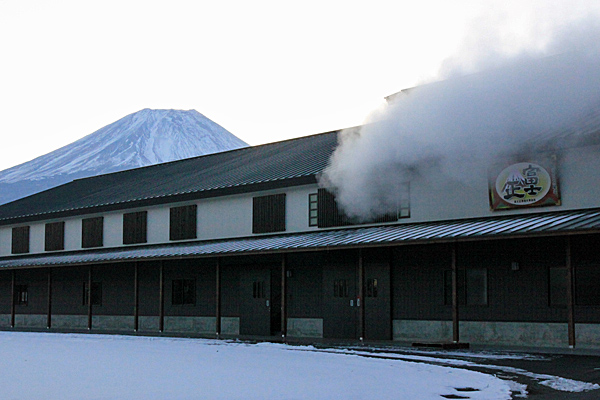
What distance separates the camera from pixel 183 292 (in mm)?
34531

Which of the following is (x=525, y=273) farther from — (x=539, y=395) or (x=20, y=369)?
(x=20, y=369)

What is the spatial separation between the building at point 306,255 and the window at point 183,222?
8cm

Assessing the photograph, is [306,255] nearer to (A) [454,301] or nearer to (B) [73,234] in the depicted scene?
(A) [454,301]

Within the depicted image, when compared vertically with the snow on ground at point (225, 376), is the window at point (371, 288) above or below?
above

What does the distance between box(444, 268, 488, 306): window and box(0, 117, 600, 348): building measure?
1.7 inches

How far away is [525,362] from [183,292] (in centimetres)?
1879

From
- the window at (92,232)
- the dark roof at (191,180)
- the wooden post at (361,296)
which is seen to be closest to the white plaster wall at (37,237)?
the dark roof at (191,180)

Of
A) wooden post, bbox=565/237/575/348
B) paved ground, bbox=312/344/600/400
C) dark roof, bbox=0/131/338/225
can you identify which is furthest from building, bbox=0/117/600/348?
paved ground, bbox=312/344/600/400

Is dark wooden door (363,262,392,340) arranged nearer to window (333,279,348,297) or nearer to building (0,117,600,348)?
building (0,117,600,348)

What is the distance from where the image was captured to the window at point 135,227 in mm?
38125

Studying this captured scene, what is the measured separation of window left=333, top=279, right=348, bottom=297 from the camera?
27.9 meters

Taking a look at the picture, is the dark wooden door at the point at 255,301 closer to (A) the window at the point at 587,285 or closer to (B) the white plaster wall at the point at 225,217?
(B) the white plaster wall at the point at 225,217

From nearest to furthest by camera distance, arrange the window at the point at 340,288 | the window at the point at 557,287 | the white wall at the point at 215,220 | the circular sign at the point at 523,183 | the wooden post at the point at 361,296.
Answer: the window at the point at 557,287 → the circular sign at the point at 523,183 → the wooden post at the point at 361,296 → the window at the point at 340,288 → the white wall at the point at 215,220

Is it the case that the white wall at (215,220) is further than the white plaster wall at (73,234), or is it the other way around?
the white plaster wall at (73,234)
